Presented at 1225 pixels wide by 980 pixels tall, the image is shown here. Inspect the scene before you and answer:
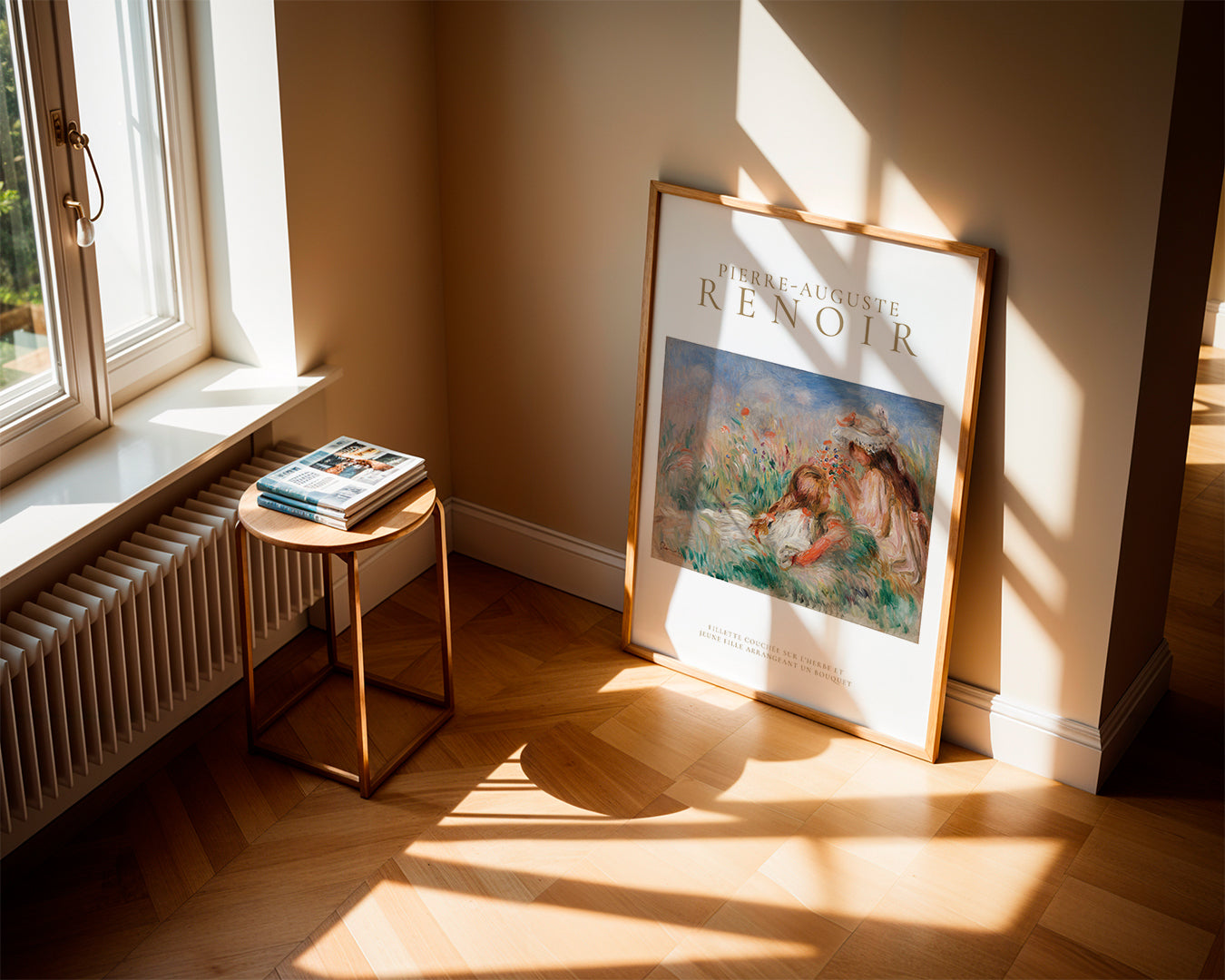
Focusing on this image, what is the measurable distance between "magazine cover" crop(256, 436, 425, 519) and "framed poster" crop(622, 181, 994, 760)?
2.19 ft

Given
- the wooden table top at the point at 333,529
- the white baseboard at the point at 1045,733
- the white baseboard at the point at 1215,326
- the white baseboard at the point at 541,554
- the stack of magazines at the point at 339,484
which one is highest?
the stack of magazines at the point at 339,484

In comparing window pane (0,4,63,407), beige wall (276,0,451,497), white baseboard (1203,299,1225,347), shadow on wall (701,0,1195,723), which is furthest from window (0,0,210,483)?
white baseboard (1203,299,1225,347)

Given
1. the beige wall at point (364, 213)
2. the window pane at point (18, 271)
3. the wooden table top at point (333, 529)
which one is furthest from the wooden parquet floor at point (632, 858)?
the window pane at point (18, 271)

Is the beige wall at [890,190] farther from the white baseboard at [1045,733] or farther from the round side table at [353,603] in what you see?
the round side table at [353,603]

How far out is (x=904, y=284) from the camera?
260 centimetres

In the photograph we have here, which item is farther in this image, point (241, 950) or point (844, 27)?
point (844, 27)

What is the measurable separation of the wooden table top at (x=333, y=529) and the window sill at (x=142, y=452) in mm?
192

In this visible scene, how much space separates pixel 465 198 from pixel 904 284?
1.25m

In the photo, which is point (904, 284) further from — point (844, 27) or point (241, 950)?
point (241, 950)

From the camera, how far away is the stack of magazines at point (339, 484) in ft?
8.20

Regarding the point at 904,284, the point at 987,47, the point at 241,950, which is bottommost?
the point at 241,950

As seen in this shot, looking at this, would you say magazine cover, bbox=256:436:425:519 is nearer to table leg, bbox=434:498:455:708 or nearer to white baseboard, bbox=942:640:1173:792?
table leg, bbox=434:498:455:708

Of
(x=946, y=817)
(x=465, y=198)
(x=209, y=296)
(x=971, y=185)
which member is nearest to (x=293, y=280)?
(x=209, y=296)

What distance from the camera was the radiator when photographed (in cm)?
233
